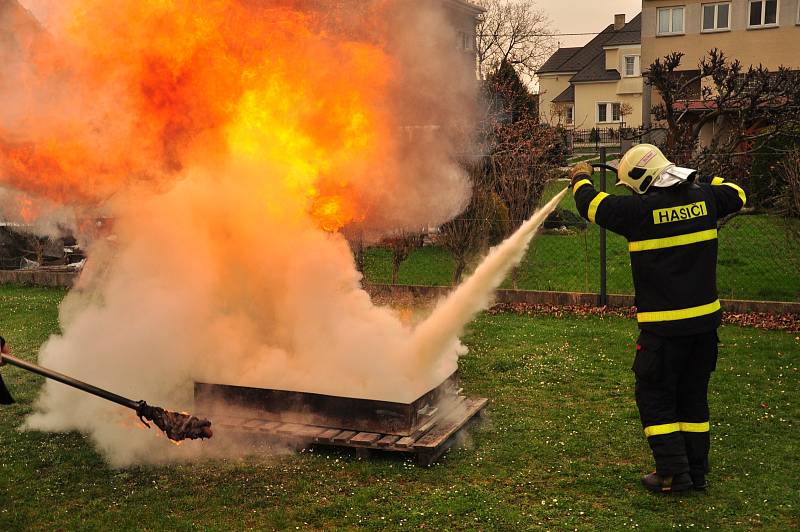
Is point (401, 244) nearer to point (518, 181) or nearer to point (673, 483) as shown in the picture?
point (518, 181)

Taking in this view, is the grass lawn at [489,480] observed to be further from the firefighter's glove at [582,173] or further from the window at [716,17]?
the window at [716,17]

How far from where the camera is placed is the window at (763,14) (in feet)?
108

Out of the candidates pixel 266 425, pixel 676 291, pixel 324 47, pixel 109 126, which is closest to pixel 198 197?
pixel 109 126

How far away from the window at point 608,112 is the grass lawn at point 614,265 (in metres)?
38.6

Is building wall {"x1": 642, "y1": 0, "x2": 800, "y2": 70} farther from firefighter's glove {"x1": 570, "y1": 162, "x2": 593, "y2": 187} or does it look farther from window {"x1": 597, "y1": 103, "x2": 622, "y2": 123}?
firefighter's glove {"x1": 570, "y1": 162, "x2": 593, "y2": 187}

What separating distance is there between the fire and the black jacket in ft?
9.71

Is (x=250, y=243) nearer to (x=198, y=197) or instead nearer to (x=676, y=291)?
(x=198, y=197)

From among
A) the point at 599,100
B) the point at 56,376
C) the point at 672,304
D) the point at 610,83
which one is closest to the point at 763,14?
the point at 610,83

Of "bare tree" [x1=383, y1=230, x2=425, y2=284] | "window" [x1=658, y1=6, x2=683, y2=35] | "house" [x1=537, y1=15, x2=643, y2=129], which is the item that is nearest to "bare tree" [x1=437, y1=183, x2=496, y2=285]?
"bare tree" [x1=383, y1=230, x2=425, y2=284]

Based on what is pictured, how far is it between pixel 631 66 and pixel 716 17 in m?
18.0

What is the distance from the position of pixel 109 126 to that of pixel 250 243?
158cm

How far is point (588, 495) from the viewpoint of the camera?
543 centimetres

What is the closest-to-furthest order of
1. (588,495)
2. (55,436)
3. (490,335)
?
(588,495)
(55,436)
(490,335)

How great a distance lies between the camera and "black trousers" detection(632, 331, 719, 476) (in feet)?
18.0
